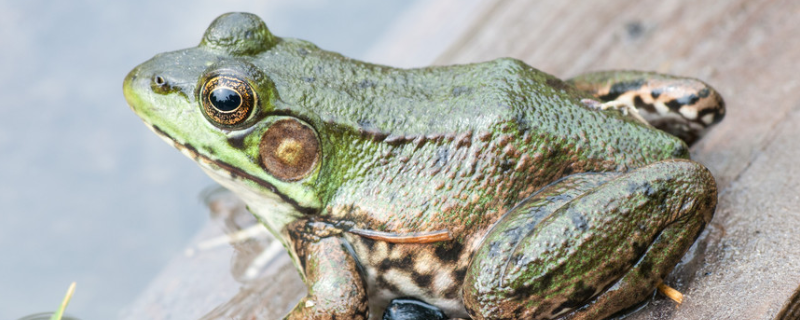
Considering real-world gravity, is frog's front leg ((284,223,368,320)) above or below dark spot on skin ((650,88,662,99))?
above

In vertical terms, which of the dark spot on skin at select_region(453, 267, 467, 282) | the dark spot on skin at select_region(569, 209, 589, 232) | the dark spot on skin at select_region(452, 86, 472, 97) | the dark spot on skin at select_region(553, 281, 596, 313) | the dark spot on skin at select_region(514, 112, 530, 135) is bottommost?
the dark spot on skin at select_region(553, 281, 596, 313)

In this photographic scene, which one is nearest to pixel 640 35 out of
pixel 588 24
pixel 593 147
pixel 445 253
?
pixel 588 24

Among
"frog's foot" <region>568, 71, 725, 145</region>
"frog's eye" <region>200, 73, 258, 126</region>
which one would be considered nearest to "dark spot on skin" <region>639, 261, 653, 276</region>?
"frog's foot" <region>568, 71, 725, 145</region>

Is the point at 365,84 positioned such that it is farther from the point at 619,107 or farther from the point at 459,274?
the point at 619,107

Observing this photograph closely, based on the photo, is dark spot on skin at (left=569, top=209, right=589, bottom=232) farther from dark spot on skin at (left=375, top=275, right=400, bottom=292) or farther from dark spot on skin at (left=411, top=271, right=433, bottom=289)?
dark spot on skin at (left=375, top=275, right=400, bottom=292)

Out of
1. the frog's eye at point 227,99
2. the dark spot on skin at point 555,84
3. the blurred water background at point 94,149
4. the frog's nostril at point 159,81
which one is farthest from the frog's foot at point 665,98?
the blurred water background at point 94,149

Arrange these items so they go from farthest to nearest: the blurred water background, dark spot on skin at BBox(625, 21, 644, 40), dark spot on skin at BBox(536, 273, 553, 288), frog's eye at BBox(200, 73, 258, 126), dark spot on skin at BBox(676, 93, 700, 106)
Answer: the blurred water background → dark spot on skin at BBox(625, 21, 644, 40) → dark spot on skin at BBox(676, 93, 700, 106) → frog's eye at BBox(200, 73, 258, 126) → dark spot on skin at BBox(536, 273, 553, 288)
